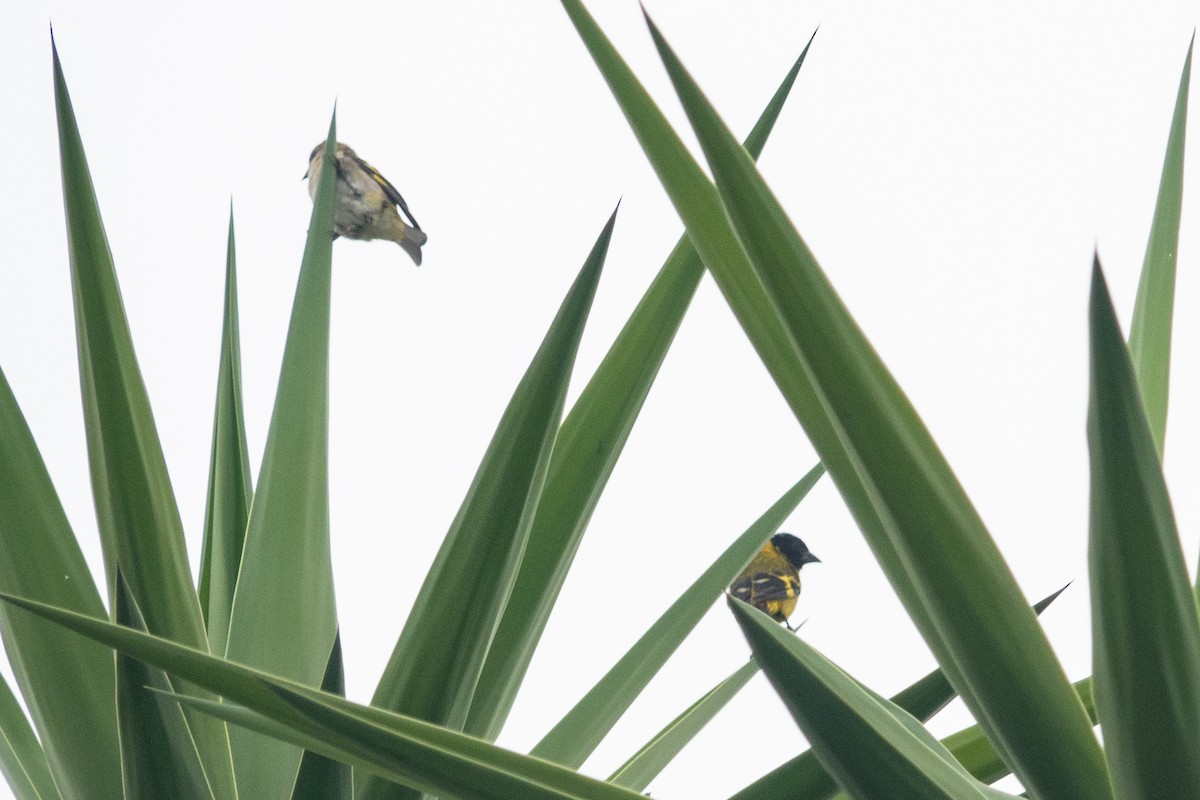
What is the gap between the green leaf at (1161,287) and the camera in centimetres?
131

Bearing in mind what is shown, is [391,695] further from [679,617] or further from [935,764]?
[679,617]

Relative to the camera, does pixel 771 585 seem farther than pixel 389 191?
Yes

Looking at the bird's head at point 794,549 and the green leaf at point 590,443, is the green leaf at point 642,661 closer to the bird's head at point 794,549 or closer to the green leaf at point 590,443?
the green leaf at point 590,443

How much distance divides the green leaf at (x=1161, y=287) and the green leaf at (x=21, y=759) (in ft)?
3.95

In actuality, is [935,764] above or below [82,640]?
below

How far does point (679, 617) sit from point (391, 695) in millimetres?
807

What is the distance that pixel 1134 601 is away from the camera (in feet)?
1.94

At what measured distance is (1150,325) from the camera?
4.42ft

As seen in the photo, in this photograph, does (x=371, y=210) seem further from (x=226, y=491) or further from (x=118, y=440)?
(x=118, y=440)

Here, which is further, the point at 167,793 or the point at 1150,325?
the point at 1150,325

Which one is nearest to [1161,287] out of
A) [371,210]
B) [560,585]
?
[560,585]

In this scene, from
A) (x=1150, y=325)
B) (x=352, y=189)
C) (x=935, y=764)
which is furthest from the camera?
(x=352, y=189)

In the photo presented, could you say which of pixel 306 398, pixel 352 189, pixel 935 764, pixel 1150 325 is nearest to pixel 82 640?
pixel 306 398

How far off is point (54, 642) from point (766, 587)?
4.02 metres
